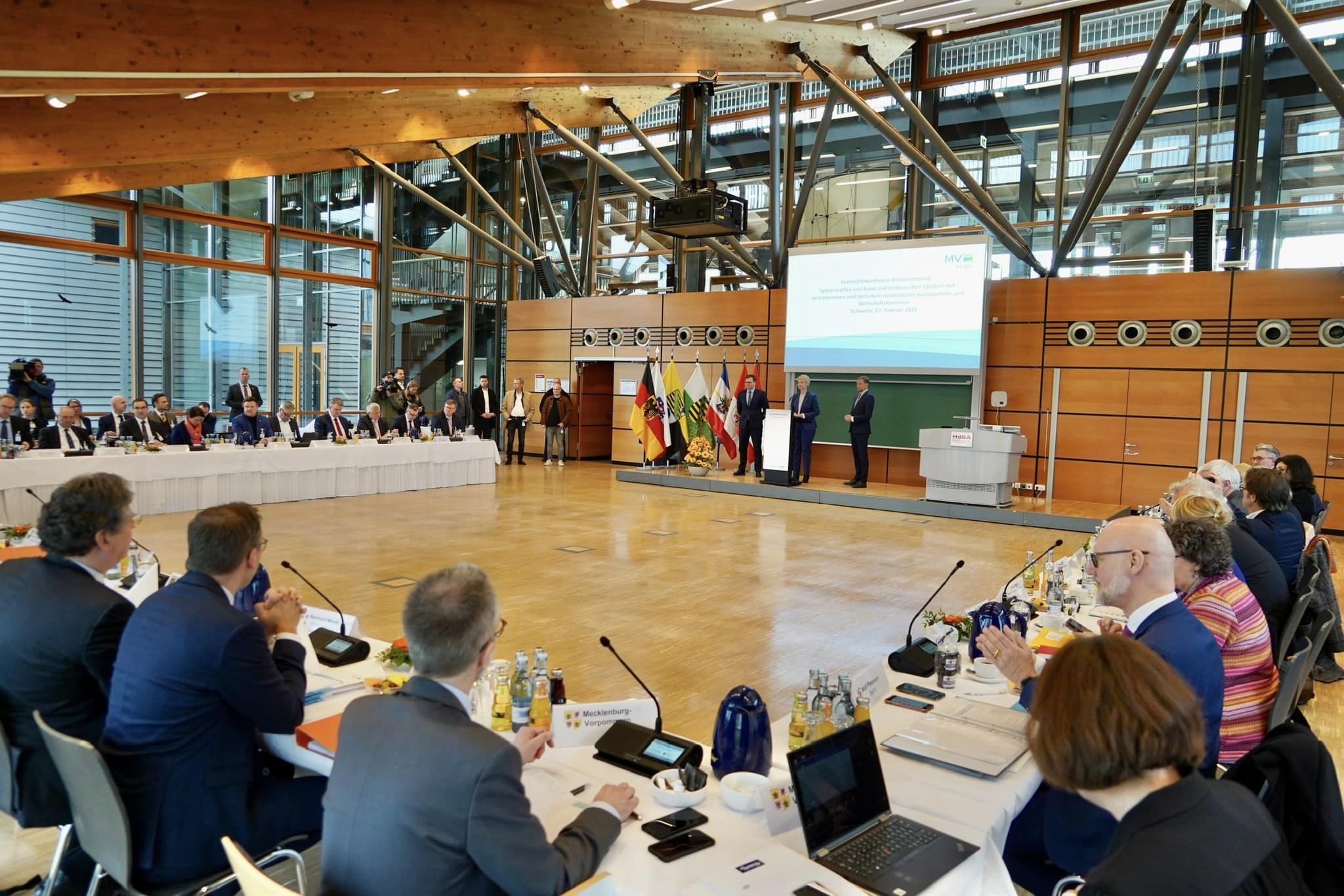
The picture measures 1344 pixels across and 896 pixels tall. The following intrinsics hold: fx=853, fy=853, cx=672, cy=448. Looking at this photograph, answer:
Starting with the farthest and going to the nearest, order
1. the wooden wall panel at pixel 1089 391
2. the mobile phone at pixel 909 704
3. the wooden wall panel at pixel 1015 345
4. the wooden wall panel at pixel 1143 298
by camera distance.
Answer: the wooden wall panel at pixel 1015 345, the wooden wall panel at pixel 1089 391, the wooden wall panel at pixel 1143 298, the mobile phone at pixel 909 704

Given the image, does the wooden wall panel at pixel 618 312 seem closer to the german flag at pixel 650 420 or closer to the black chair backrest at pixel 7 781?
the german flag at pixel 650 420

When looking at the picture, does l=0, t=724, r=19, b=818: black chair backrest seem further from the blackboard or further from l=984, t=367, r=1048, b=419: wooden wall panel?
l=984, t=367, r=1048, b=419: wooden wall panel

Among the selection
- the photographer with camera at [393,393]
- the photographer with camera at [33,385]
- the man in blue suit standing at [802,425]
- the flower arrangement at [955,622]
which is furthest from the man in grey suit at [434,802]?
the photographer with camera at [393,393]

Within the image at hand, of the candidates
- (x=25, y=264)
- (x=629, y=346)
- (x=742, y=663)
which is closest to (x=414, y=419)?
(x=629, y=346)

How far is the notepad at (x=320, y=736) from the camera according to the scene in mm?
2082

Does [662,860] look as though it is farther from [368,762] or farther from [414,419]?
[414,419]

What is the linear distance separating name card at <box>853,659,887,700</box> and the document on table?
153 mm

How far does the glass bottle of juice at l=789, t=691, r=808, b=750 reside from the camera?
2184 millimetres

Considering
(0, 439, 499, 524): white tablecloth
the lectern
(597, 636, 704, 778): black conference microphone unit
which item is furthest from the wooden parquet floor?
(597, 636, 704, 778): black conference microphone unit

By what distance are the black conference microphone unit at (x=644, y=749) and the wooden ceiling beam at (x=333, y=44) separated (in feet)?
16.0

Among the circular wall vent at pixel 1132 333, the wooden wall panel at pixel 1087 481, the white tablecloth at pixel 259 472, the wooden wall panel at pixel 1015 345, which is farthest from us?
the wooden wall panel at pixel 1015 345

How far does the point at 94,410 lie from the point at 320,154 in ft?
16.8

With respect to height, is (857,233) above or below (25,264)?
above

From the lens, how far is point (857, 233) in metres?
13.9
